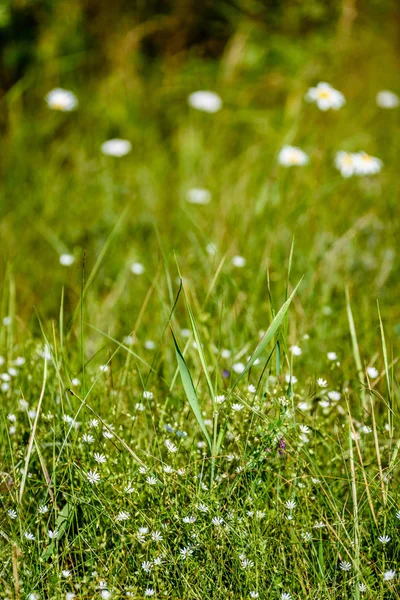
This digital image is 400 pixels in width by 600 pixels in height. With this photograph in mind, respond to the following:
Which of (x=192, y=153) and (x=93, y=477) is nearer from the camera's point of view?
(x=93, y=477)

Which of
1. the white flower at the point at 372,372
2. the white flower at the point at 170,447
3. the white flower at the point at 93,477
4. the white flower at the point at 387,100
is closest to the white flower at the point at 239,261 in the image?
the white flower at the point at 372,372

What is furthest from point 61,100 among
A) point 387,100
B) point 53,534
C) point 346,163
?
point 53,534

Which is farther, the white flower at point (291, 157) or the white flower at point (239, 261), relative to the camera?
the white flower at point (291, 157)

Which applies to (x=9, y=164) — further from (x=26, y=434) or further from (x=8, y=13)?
(x=26, y=434)

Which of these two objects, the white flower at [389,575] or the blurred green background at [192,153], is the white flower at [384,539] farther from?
the blurred green background at [192,153]

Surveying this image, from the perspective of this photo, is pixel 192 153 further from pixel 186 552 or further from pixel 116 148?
pixel 186 552

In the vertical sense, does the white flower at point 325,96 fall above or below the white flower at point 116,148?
above
